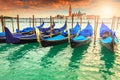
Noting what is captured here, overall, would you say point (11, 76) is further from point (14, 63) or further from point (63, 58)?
point (63, 58)

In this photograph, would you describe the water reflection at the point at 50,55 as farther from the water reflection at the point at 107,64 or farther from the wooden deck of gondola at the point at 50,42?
the water reflection at the point at 107,64

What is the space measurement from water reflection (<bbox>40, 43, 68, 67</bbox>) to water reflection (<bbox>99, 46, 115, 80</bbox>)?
2734 mm

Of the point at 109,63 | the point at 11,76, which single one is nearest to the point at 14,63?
the point at 11,76

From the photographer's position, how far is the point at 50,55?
11570mm

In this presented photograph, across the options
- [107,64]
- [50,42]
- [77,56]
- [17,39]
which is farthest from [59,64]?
[17,39]

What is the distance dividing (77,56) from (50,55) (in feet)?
5.50

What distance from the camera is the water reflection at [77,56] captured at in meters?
9.48

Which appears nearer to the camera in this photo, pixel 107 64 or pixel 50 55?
pixel 107 64

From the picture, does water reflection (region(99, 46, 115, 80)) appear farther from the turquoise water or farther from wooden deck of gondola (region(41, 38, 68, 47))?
wooden deck of gondola (region(41, 38, 68, 47))

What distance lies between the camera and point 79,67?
916cm

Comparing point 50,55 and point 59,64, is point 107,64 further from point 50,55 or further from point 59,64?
point 50,55

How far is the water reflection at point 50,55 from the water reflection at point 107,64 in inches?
108

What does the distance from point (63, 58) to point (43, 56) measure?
1327 millimetres

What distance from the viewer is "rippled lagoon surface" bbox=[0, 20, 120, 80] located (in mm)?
7945
